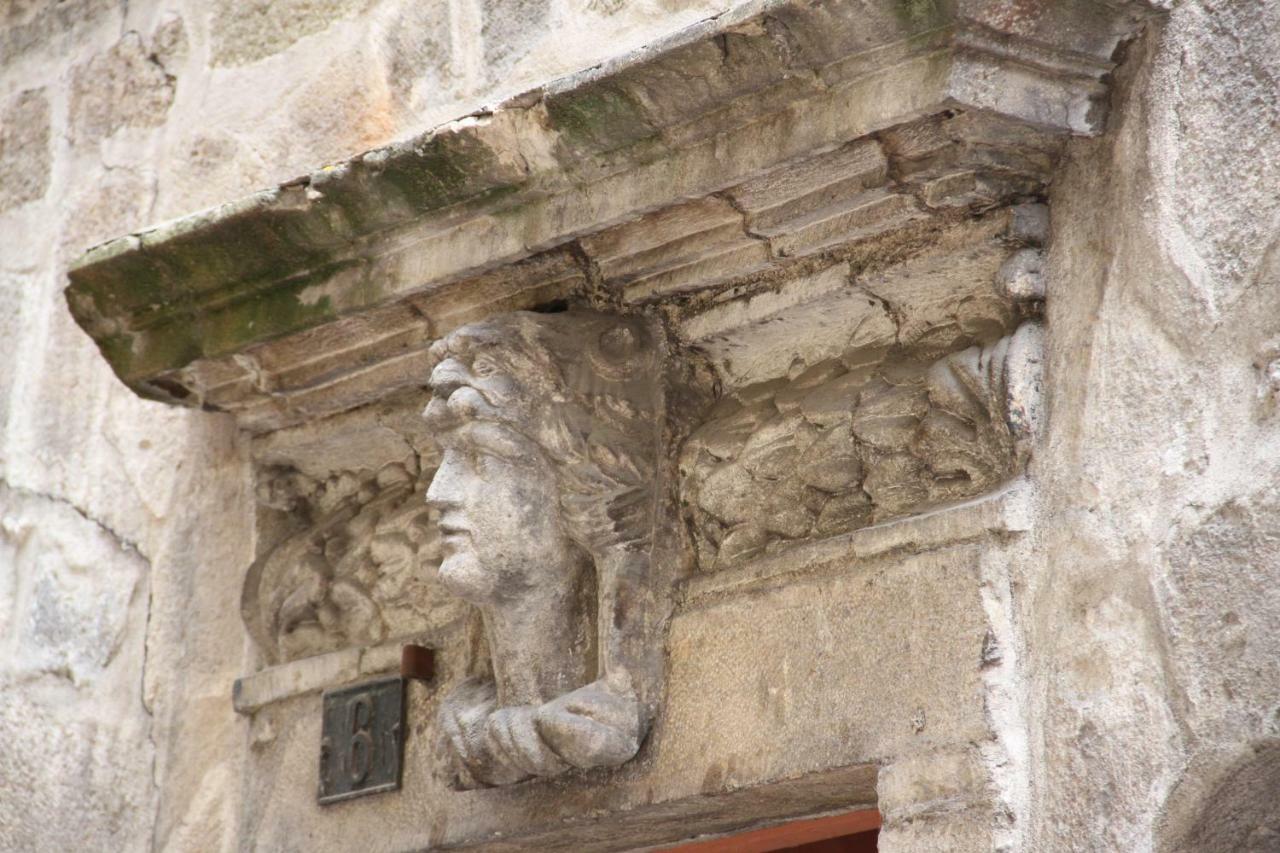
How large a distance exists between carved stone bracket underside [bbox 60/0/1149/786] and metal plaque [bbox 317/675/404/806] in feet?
0.34

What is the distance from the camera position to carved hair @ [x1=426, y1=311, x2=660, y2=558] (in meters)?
2.82

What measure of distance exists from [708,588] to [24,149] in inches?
67.0

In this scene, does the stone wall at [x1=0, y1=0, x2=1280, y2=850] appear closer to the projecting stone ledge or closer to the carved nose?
the projecting stone ledge

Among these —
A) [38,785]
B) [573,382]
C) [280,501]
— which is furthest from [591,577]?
[38,785]

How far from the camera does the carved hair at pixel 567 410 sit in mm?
2820

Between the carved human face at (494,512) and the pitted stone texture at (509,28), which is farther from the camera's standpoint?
the pitted stone texture at (509,28)

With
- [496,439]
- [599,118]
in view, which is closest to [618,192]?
[599,118]

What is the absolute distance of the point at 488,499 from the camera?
280 centimetres

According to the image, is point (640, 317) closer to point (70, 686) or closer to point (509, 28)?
point (509, 28)

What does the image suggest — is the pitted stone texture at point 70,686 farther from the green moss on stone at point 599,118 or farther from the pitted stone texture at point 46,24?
Result: the green moss on stone at point 599,118

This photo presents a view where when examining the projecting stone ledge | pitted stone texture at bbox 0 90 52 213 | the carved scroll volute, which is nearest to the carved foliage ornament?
the projecting stone ledge

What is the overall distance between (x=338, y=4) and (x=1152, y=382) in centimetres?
162

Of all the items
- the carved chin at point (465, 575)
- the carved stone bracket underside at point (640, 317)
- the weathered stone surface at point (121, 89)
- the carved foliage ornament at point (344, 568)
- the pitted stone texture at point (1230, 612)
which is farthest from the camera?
the weathered stone surface at point (121, 89)

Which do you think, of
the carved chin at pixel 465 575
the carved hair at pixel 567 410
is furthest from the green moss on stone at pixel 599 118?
the carved chin at pixel 465 575
